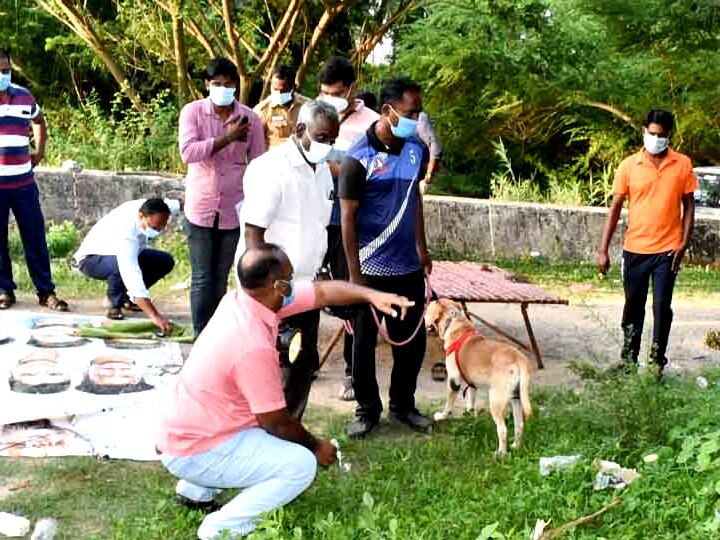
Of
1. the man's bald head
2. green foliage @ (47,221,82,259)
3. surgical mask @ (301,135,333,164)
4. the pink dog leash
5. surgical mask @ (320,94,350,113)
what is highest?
surgical mask @ (320,94,350,113)

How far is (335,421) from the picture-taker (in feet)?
18.6

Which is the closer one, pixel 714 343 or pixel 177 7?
pixel 714 343

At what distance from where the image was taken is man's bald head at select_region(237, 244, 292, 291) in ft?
13.2

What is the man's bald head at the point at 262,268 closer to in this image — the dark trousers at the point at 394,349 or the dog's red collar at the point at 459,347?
the dark trousers at the point at 394,349

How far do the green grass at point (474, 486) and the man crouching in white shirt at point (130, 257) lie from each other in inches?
88.1

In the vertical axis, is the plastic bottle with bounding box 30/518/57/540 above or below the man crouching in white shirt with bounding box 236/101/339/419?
below

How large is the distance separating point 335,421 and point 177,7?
6351 mm

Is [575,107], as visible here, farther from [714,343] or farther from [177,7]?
[714,343]

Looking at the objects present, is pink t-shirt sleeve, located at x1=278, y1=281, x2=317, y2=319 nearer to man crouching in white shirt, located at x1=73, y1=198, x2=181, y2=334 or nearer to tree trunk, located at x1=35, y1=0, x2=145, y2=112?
man crouching in white shirt, located at x1=73, y1=198, x2=181, y2=334

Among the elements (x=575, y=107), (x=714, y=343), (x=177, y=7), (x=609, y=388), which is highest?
(x=177, y=7)

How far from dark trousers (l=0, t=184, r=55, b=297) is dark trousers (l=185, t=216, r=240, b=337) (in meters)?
1.82

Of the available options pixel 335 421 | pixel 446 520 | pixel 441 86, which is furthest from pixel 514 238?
pixel 446 520

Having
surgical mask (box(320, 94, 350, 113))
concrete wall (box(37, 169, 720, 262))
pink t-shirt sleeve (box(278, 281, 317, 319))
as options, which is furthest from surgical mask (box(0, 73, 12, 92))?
pink t-shirt sleeve (box(278, 281, 317, 319))

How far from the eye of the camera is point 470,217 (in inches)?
402
